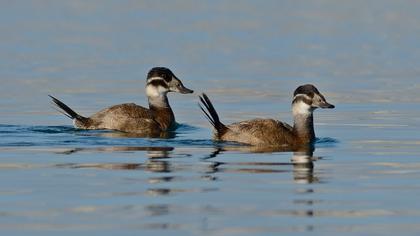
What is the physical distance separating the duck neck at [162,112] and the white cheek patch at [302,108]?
2.81 m

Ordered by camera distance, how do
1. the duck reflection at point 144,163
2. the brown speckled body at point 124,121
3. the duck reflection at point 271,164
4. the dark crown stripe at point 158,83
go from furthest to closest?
the dark crown stripe at point 158,83 → the brown speckled body at point 124,121 → the duck reflection at point 144,163 → the duck reflection at point 271,164

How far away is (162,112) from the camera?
1944 cm

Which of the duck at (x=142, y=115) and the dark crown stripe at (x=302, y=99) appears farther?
the duck at (x=142, y=115)

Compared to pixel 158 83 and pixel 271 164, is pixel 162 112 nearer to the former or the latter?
pixel 158 83

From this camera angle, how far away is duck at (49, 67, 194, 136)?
60.0ft

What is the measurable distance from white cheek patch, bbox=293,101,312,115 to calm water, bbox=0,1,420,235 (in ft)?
1.50

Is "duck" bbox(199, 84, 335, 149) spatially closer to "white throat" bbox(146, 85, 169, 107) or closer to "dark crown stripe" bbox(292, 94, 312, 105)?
"dark crown stripe" bbox(292, 94, 312, 105)

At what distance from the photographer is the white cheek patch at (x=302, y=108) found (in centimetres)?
1658

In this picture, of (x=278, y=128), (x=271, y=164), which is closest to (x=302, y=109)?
(x=278, y=128)

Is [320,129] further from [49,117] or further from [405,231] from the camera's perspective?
[405,231]

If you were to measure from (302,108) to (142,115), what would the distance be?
10.0ft

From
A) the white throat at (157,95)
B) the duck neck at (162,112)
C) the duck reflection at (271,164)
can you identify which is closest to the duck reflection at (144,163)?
the duck reflection at (271,164)

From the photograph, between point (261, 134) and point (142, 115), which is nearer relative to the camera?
point (261, 134)

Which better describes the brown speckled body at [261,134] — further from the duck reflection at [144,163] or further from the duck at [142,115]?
the duck at [142,115]
